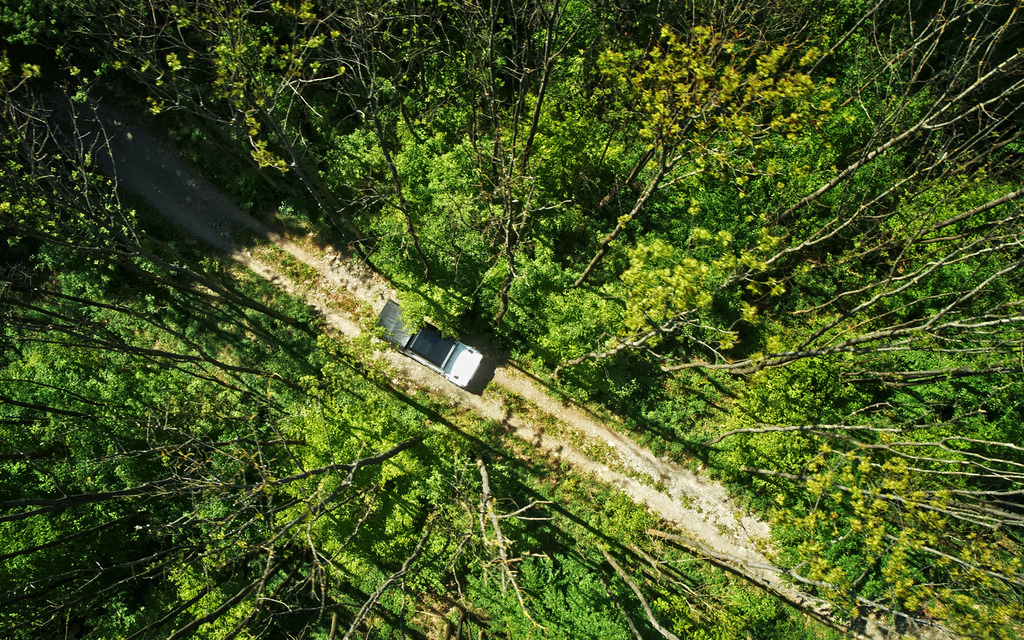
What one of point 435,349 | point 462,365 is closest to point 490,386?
point 462,365

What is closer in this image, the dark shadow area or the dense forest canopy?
the dense forest canopy

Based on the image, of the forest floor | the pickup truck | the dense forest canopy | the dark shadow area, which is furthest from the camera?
the dark shadow area

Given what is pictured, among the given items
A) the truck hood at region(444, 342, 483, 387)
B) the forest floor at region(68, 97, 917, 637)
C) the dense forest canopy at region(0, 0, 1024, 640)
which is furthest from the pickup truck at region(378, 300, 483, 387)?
the dense forest canopy at region(0, 0, 1024, 640)

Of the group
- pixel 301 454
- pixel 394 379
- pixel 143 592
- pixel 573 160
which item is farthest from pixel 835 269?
pixel 143 592

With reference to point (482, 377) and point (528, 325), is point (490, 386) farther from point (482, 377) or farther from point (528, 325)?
point (528, 325)

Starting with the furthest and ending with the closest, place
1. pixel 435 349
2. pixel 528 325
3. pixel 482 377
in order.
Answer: pixel 482 377
pixel 435 349
pixel 528 325

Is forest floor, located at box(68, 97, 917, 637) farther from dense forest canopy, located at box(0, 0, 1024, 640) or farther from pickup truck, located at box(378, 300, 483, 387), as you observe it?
pickup truck, located at box(378, 300, 483, 387)
